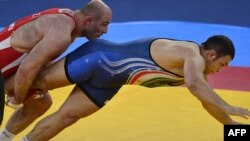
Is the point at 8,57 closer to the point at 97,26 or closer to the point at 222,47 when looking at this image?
the point at 97,26

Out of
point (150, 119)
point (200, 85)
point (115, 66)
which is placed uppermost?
point (115, 66)

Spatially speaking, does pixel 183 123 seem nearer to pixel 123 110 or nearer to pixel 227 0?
pixel 123 110

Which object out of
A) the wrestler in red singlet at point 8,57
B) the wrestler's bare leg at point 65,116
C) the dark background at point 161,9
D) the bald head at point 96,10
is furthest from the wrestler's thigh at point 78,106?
the dark background at point 161,9

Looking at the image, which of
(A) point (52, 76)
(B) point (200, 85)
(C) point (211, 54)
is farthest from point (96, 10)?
(B) point (200, 85)

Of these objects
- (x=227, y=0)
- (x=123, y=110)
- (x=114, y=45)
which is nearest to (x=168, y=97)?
(x=123, y=110)

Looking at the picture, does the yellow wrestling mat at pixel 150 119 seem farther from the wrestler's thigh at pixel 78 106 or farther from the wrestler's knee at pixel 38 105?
the wrestler's thigh at pixel 78 106

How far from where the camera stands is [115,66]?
4.34m

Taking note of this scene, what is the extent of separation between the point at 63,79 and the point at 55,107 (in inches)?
56.4

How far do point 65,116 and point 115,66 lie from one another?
0.50 metres

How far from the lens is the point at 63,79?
4441 millimetres

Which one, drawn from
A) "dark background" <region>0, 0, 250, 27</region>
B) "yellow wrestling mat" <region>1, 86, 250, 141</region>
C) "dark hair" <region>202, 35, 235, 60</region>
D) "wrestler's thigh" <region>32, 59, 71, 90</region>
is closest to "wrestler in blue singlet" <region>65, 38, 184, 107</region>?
"wrestler's thigh" <region>32, 59, 71, 90</region>

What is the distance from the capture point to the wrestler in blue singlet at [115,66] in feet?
14.2

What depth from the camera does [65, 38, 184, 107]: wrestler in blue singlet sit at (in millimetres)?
4328

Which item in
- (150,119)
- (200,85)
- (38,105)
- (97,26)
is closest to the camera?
(200,85)
